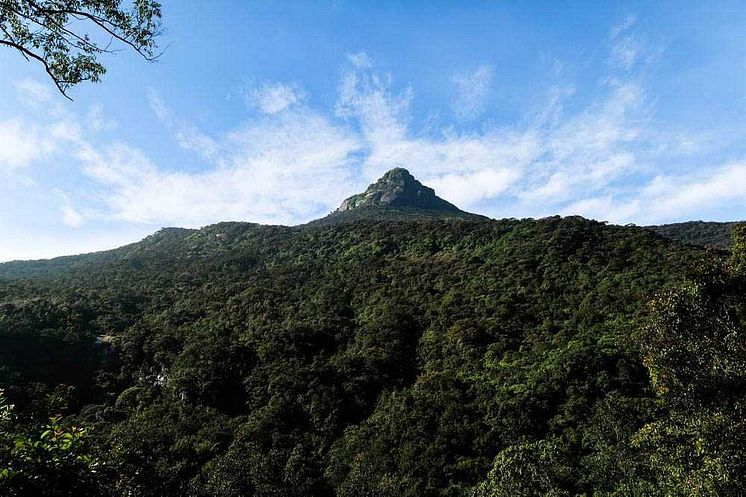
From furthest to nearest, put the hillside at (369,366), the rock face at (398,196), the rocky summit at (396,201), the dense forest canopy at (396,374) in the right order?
the rock face at (398,196)
the rocky summit at (396,201)
the hillside at (369,366)
the dense forest canopy at (396,374)

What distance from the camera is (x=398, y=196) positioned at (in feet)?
480

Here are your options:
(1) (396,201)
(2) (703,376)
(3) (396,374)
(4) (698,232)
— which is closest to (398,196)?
(1) (396,201)

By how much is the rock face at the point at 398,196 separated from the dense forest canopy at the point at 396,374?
2908 inches

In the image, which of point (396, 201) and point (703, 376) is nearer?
point (703, 376)

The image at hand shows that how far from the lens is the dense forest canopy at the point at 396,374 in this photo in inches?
557

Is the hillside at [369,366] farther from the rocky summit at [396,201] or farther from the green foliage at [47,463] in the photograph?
the rocky summit at [396,201]

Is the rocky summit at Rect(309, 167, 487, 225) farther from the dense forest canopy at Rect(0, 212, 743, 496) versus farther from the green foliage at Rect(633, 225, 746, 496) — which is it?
the green foliage at Rect(633, 225, 746, 496)

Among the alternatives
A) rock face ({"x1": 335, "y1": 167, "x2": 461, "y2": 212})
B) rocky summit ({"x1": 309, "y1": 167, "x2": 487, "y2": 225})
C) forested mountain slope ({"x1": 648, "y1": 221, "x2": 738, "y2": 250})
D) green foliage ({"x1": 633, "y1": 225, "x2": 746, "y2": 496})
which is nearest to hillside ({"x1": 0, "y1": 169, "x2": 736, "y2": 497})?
green foliage ({"x1": 633, "y1": 225, "x2": 746, "y2": 496})

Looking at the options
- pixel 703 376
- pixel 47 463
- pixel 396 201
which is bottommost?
pixel 703 376

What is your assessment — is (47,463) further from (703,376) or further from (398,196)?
(398,196)

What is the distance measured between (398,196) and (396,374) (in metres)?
109

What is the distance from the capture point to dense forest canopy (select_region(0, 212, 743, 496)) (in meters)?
14.1

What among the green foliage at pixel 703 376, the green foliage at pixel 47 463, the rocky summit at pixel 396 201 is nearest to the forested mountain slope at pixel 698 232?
the rocky summit at pixel 396 201

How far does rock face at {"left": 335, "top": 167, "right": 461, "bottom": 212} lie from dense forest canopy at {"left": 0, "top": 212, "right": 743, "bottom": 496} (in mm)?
73859
